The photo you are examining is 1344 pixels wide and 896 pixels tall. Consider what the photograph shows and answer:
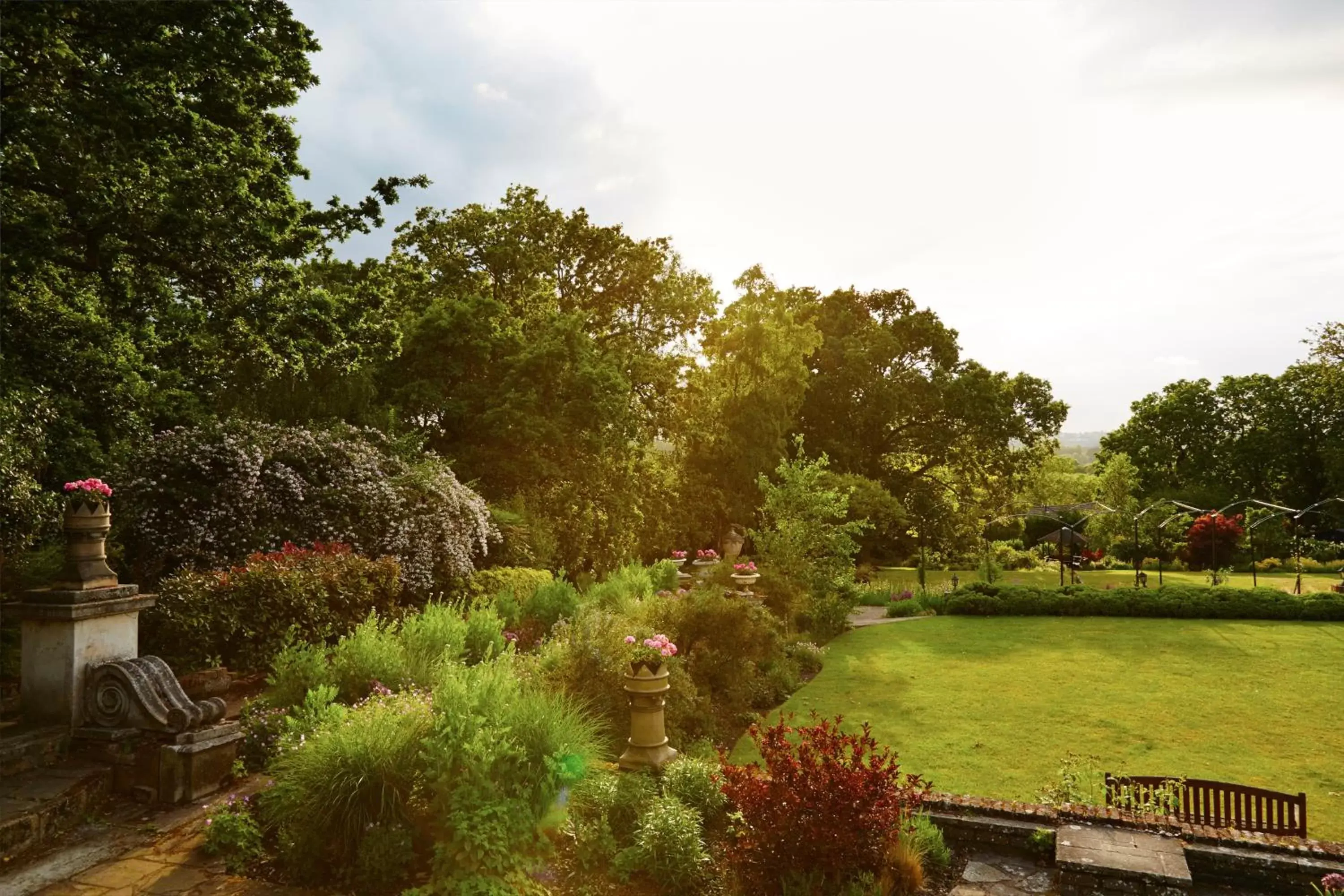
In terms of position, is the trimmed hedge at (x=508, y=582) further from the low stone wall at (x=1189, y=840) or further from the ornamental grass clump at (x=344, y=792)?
the low stone wall at (x=1189, y=840)

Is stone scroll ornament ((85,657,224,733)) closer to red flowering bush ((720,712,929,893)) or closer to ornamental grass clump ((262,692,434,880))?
ornamental grass clump ((262,692,434,880))

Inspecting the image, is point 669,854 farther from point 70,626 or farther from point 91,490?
point 91,490

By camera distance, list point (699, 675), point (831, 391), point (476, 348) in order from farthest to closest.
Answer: point (831, 391)
point (476, 348)
point (699, 675)

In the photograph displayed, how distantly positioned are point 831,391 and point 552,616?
24.0 metres

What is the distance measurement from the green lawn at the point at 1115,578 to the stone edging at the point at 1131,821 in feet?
63.7

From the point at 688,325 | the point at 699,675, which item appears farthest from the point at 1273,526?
the point at 699,675

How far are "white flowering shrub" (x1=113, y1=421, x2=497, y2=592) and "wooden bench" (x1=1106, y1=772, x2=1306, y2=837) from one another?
1126 centimetres

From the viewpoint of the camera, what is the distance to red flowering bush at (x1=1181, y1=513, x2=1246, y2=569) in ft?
98.7

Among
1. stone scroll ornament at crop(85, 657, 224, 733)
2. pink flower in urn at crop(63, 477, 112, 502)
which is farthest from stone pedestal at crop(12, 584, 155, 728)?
pink flower in urn at crop(63, 477, 112, 502)

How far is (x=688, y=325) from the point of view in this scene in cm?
2839

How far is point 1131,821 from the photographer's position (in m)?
6.18

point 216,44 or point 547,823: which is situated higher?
point 216,44

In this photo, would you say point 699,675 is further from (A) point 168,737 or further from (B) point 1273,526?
(B) point 1273,526

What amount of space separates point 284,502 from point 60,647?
7002 mm
